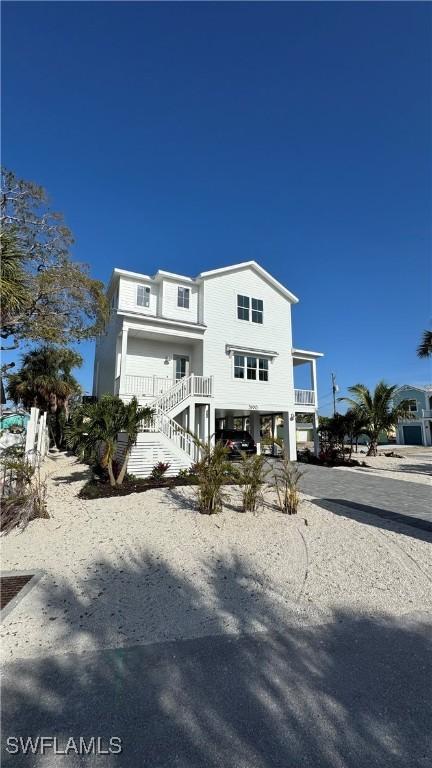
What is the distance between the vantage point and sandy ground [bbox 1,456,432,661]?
11.5 ft

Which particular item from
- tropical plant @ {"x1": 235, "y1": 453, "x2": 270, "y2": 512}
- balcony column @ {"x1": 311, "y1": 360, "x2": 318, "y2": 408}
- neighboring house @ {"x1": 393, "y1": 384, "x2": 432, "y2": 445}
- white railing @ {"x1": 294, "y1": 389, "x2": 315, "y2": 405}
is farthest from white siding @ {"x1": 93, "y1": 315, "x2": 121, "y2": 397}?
neighboring house @ {"x1": 393, "y1": 384, "x2": 432, "y2": 445}

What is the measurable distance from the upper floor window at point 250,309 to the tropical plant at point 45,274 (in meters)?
7.12

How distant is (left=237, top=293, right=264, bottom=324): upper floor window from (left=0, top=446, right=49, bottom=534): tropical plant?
13.9 m

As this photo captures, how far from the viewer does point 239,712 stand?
7.80ft

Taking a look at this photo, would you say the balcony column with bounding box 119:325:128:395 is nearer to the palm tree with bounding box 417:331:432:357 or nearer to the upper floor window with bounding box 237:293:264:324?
the upper floor window with bounding box 237:293:264:324

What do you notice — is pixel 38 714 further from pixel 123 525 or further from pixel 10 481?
pixel 10 481

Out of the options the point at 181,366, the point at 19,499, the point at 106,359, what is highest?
the point at 106,359

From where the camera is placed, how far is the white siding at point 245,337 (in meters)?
17.6

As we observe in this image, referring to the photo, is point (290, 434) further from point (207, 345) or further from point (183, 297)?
point (183, 297)

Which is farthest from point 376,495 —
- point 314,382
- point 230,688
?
point 314,382

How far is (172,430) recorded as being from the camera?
12180 mm

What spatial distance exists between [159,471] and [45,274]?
9449mm

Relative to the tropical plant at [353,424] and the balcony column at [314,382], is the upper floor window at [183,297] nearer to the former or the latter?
the balcony column at [314,382]

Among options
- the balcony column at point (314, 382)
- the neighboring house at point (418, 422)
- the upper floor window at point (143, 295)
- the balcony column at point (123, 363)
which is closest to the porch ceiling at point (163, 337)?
the balcony column at point (123, 363)
